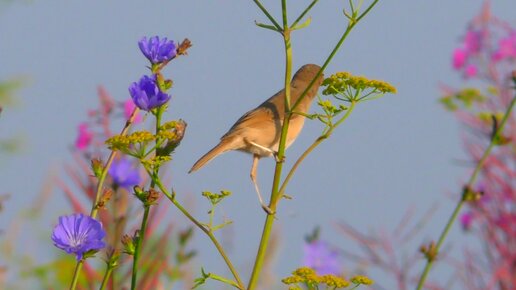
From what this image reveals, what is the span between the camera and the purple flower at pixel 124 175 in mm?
3178

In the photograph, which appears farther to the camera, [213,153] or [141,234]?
[213,153]

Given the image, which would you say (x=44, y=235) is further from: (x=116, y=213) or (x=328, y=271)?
(x=116, y=213)

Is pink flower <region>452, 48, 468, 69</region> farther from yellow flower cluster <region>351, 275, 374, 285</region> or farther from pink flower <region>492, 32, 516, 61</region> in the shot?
yellow flower cluster <region>351, 275, 374, 285</region>

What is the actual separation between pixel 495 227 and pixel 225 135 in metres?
2.38

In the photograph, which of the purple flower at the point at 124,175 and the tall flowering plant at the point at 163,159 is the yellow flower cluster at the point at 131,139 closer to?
the tall flowering plant at the point at 163,159

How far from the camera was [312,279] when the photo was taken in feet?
7.69

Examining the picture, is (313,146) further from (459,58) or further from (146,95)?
(459,58)

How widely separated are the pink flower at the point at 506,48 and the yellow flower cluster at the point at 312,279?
6.18 metres

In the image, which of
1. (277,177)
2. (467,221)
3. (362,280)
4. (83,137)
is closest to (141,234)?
(277,177)

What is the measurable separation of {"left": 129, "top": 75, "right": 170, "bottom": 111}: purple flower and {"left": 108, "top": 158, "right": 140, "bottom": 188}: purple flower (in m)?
0.78

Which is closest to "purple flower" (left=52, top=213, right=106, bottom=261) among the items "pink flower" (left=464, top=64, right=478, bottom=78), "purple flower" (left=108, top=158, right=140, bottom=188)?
"purple flower" (left=108, top=158, right=140, bottom=188)

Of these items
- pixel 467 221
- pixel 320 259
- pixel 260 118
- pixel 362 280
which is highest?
pixel 467 221

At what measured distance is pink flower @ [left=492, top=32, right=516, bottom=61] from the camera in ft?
26.9

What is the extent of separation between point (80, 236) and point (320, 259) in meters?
2.33
